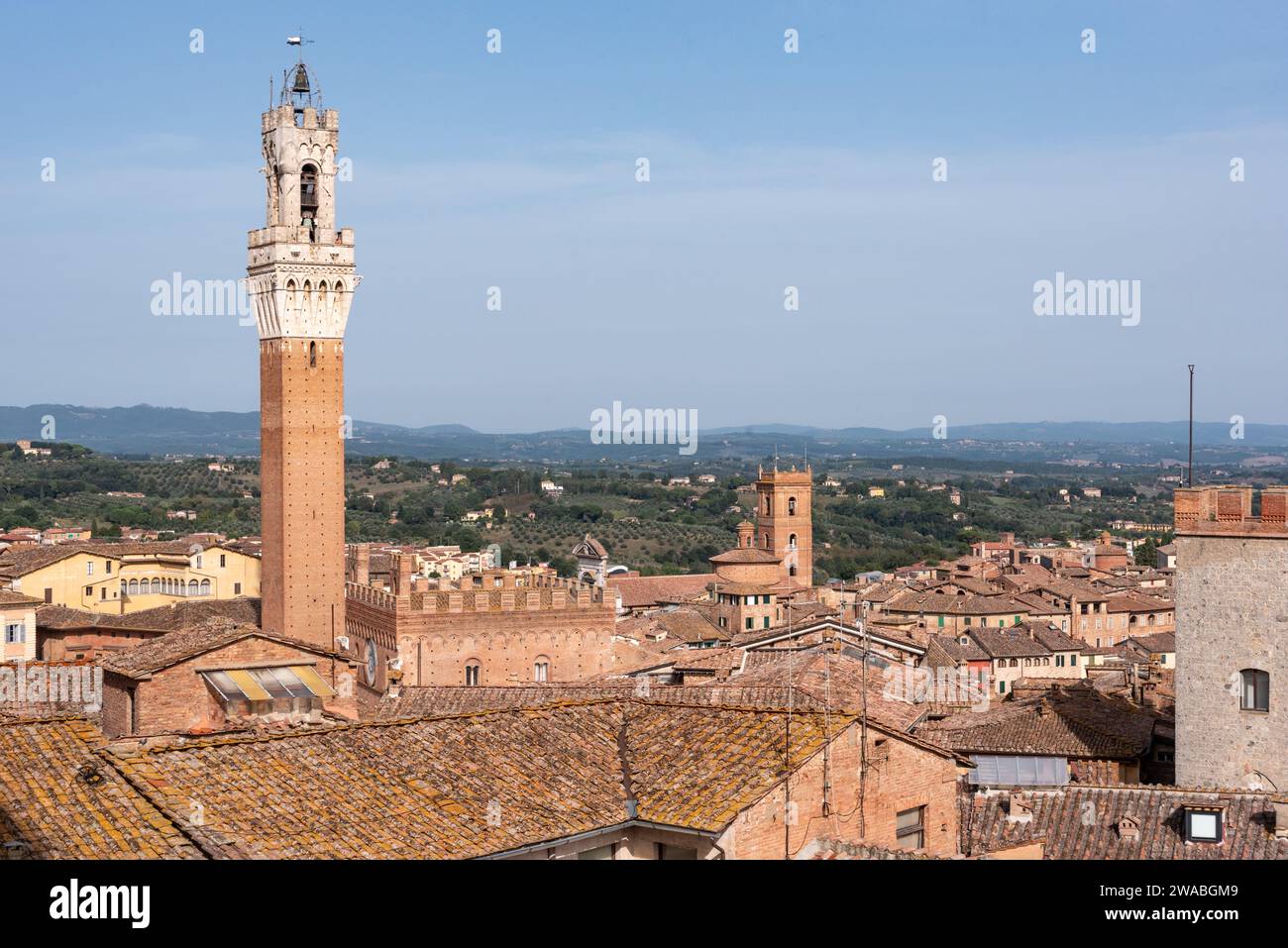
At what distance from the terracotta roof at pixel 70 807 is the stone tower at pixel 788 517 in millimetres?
68006

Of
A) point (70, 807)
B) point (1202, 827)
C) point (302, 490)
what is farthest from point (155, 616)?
point (70, 807)

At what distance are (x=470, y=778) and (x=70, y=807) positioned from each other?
2360 mm

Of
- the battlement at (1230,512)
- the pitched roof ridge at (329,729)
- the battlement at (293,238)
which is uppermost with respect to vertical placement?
the battlement at (293,238)

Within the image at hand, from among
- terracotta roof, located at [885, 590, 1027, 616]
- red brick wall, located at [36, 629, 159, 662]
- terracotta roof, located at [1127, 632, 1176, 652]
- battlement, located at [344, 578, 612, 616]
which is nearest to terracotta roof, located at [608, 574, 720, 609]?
terracotta roof, located at [885, 590, 1027, 616]

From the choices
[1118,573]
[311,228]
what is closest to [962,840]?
[311,228]

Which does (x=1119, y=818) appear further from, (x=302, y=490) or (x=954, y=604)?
(x=954, y=604)

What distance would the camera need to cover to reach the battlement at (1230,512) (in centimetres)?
2416

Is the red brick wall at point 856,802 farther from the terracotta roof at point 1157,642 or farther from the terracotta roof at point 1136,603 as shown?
the terracotta roof at point 1136,603

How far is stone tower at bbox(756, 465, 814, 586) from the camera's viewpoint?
78419mm

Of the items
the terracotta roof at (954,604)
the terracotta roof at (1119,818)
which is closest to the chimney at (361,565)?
the terracotta roof at (1119,818)

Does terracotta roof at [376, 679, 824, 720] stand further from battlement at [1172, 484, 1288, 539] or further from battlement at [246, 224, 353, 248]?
battlement at [246, 224, 353, 248]

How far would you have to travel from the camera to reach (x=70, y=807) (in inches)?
359
